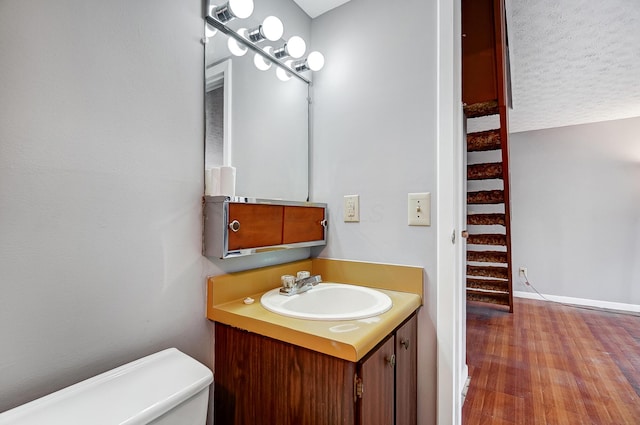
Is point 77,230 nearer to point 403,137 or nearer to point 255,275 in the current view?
point 255,275

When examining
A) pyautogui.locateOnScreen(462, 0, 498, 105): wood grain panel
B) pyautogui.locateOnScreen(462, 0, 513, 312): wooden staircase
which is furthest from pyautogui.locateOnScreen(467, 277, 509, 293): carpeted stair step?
pyautogui.locateOnScreen(462, 0, 498, 105): wood grain panel

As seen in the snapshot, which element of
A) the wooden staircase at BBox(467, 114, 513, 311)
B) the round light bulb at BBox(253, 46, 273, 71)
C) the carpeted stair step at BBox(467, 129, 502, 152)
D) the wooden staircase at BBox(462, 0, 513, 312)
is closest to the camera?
the round light bulb at BBox(253, 46, 273, 71)

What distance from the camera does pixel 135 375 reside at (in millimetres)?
736

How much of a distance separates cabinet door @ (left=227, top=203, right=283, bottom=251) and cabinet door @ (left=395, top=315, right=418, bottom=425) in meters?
0.57

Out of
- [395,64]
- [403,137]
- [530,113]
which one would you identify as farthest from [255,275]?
[530,113]

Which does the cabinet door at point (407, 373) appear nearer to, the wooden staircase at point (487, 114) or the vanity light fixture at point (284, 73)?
the vanity light fixture at point (284, 73)

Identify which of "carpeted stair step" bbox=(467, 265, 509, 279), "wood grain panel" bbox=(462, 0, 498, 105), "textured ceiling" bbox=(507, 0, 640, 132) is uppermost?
"textured ceiling" bbox=(507, 0, 640, 132)

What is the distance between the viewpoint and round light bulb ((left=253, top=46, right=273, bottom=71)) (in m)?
1.26

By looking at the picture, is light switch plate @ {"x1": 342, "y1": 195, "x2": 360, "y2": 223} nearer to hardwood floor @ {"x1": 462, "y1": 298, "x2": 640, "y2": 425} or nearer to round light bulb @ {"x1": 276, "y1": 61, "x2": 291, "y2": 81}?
round light bulb @ {"x1": 276, "y1": 61, "x2": 291, "y2": 81}

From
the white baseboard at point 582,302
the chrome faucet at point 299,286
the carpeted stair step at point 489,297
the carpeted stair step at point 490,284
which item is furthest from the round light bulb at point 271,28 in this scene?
the white baseboard at point 582,302

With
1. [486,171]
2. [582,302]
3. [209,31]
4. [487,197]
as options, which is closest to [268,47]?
[209,31]

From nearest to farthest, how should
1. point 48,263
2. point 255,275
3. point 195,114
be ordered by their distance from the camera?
point 48,263 → point 195,114 → point 255,275

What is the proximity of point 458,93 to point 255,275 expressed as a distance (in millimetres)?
1130

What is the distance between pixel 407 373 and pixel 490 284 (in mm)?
2863
